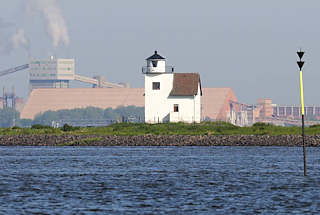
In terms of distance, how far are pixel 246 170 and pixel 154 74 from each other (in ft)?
148

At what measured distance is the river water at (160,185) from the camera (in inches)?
1180

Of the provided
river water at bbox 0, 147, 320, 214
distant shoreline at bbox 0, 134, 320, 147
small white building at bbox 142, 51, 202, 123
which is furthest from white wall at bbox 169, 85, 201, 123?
river water at bbox 0, 147, 320, 214

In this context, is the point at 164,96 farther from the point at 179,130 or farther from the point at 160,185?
the point at 160,185

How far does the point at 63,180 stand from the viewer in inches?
1636

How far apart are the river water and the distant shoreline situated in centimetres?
2013

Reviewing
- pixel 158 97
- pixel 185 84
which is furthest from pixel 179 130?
pixel 185 84

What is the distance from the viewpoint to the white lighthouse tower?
92000 mm

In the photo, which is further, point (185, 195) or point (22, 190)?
point (22, 190)

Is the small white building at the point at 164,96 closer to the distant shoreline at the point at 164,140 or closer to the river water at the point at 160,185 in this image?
the distant shoreline at the point at 164,140

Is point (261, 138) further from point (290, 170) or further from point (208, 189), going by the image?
point (208, 189)

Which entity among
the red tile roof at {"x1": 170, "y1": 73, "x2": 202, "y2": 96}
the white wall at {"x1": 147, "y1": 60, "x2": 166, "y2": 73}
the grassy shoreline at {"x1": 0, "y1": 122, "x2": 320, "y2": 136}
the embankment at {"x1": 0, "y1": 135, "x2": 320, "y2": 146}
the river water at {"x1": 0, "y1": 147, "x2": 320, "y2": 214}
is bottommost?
the river water at {"x1": 0, "y1": 147, "x2": 320, "y2": 214}

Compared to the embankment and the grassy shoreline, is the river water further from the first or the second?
the grassy shoreline

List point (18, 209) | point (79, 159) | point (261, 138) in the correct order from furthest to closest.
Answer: point (261, 138), point (79, 159), point (18, 209)

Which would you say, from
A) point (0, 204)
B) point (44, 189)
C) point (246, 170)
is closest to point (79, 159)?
point (246, 170)
